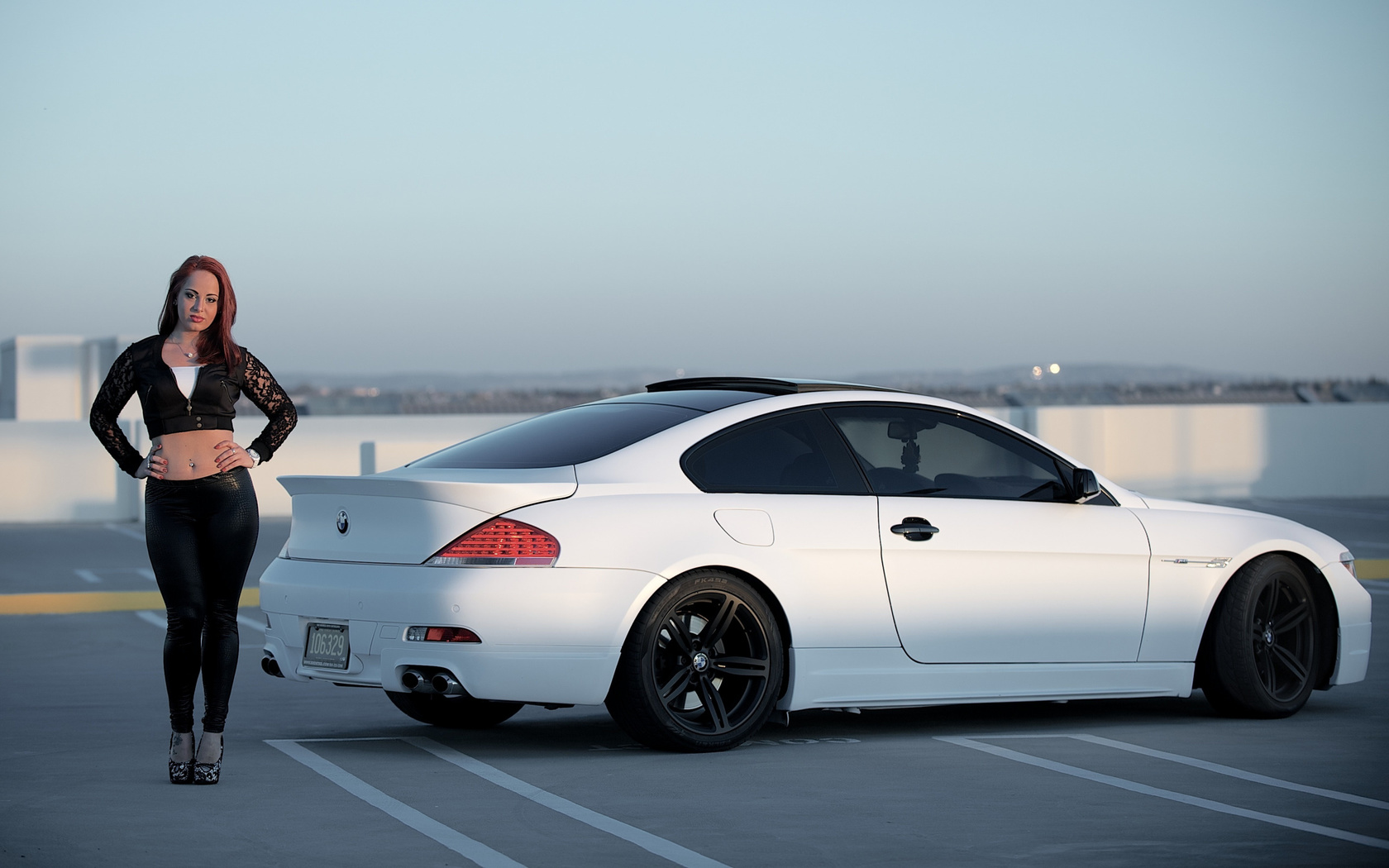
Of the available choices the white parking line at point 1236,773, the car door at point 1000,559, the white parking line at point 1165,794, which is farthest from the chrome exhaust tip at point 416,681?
the white parking line at point 1236,773

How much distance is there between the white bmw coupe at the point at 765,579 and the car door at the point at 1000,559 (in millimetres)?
10

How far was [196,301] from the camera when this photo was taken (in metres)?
6.38

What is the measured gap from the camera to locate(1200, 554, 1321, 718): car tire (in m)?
7.82

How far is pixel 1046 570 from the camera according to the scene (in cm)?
745

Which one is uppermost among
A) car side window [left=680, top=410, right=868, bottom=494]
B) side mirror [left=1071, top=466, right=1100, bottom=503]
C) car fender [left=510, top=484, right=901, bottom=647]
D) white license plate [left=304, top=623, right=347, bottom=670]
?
car side window [left=680, top=410, right=868, bottom=494]

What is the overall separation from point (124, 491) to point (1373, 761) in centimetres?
1937

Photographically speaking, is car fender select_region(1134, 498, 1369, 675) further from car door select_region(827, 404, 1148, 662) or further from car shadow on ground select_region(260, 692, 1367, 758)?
car shadow on ground select_region(260, 692, 1367, 758)

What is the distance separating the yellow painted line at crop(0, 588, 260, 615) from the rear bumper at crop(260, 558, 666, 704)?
23.5 ft

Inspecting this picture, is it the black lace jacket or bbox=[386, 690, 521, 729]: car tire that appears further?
bbox=[386, 690, 521, 729]: car tire

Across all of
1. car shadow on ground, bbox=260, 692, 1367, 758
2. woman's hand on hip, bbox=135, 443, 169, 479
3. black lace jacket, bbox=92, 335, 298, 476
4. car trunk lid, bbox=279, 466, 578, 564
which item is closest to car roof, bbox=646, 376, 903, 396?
car trunk lid, bbox=279, 466, 578, 564

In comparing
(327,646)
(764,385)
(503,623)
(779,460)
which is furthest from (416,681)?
(764,385)

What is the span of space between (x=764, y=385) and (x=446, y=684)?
1991 millimetres

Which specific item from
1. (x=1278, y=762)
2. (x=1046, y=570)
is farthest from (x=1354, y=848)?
(x=1046, y=570)

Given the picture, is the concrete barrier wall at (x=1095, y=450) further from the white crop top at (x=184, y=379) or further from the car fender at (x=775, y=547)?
the white crop top at (x=184, y=379)
